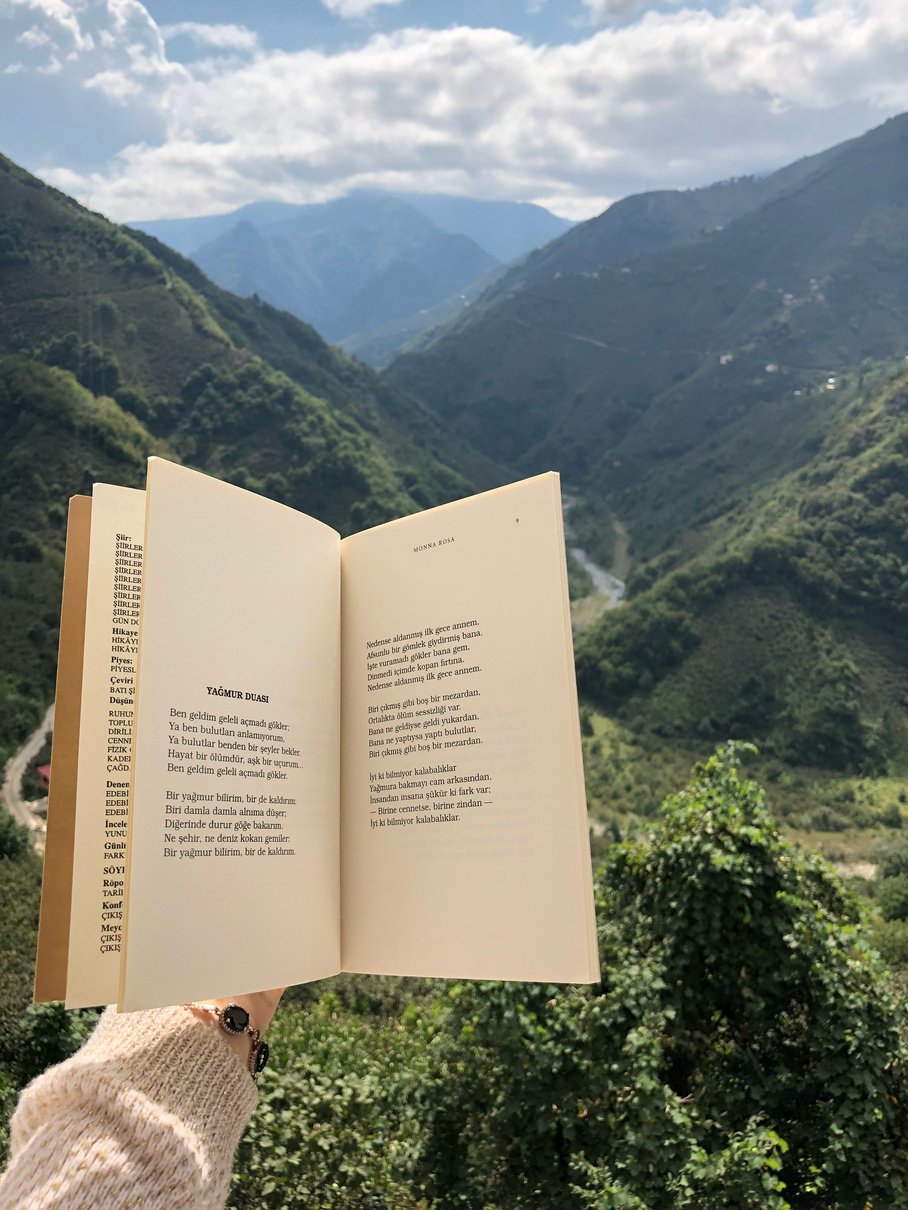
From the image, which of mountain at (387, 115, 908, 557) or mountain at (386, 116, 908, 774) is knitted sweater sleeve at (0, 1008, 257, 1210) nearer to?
mountain at (386, 116, 908, 774)

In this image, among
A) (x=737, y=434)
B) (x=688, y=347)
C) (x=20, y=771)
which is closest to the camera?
(x=20, y=771)

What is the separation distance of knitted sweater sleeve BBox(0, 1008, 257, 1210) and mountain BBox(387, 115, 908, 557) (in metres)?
75.6

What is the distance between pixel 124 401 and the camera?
2014 inches

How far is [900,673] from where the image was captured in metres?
46.8

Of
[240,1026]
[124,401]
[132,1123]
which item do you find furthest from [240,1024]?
[124,401]

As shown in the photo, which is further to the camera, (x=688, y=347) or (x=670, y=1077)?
(x=688, y=347)

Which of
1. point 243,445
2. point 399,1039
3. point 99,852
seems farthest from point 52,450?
point 99,852

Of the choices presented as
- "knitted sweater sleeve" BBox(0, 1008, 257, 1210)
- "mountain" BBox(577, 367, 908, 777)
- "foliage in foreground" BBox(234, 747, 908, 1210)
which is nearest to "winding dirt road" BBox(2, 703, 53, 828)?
"foliage in foreground" BBox(234, 747, 908, 1210)

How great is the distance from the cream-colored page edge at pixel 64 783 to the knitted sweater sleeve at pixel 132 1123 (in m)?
0.23

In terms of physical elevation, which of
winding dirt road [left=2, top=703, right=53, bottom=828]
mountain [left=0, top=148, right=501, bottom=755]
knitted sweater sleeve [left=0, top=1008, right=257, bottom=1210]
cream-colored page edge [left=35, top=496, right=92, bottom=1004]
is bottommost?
knitted sweater sleeve [left=0, top=1008, right=257, bottom=1210]

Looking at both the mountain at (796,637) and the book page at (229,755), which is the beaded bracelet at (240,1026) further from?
the mountain at (796,637)

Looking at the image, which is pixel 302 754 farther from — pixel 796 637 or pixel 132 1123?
pixel 796 637

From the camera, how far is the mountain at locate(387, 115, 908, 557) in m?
88.7

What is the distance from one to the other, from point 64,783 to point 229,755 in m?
0.29
